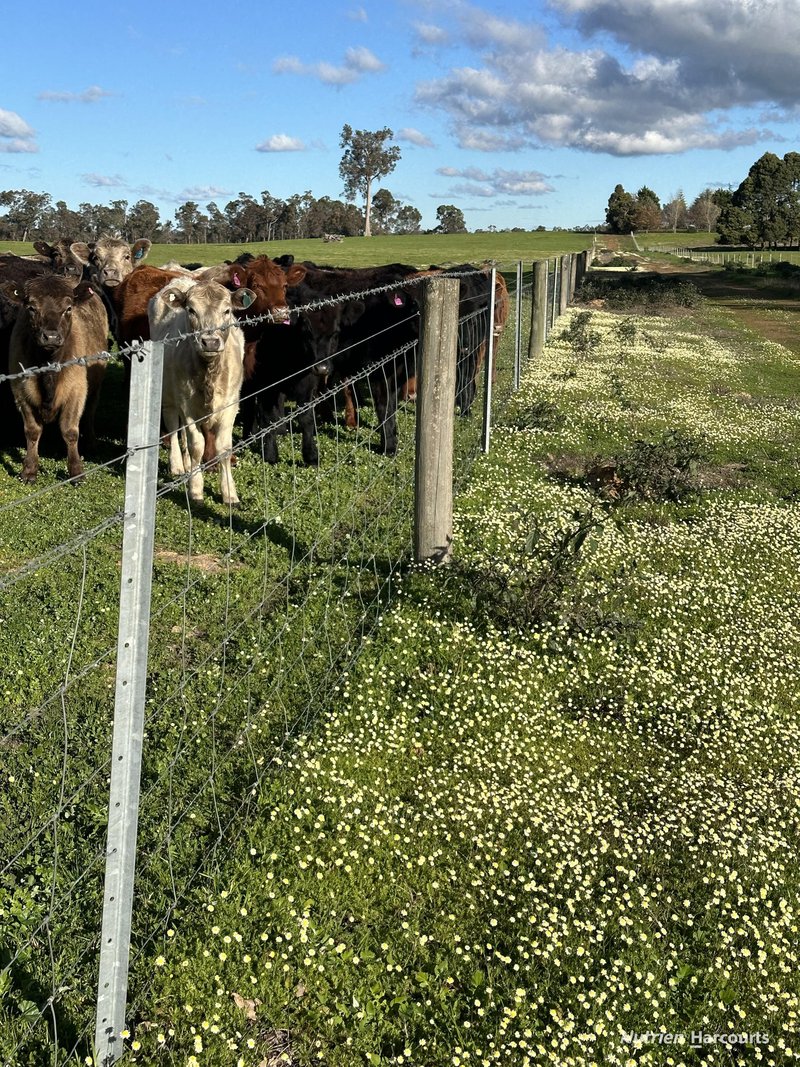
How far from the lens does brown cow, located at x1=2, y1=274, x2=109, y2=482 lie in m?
8.40

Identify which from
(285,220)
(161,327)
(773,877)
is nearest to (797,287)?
(161,327)

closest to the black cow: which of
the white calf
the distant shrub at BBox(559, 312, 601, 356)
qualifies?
the white calf

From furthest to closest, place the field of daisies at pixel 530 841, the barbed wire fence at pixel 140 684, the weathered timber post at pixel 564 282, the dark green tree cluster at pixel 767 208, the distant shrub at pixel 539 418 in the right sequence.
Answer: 1. the dark green tree cluster at pixel 767 208
2. the weathered timber post at pixel 564 282
3. the distant shrub at pixel 539 418
4. the field of daisies at pixel 530 841
5. the barbed wire fence at pixel 140 684

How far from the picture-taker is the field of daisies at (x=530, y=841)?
3.27 metres

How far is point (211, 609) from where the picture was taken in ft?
20.7

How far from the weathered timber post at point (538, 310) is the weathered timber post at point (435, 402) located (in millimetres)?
12052

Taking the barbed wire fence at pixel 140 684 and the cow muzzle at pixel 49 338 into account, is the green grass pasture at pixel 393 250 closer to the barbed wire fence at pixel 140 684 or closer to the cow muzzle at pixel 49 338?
the cow muzzle at pixel 49 338

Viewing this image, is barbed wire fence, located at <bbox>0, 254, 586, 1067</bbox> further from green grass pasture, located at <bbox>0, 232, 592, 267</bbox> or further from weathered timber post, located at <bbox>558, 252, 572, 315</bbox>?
green grass pasture, located at <bbox>0, 232, 592, 267</bbox>

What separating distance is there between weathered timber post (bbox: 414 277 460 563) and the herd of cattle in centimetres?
38

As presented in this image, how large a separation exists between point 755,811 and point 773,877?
21.4 inches

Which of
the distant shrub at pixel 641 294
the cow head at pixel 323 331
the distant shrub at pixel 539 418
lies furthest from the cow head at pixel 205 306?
the distant shrub at pixel 641 294

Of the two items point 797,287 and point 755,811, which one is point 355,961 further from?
point 797,287

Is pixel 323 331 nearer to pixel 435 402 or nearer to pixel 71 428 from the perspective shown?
pixel 71 428

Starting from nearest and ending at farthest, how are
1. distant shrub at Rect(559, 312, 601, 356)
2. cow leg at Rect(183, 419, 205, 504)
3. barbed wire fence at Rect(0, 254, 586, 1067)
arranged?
barbed wire fence at Rect(0, 254, 586, 1067), cow leg at Rect(183, 419, 205, 504), distant shrub at Rect(559, 312, 601, 356)
